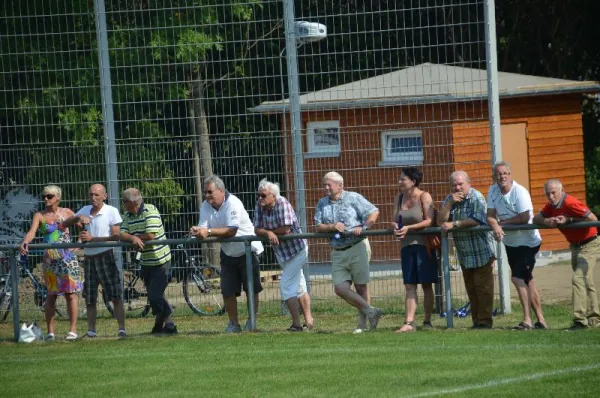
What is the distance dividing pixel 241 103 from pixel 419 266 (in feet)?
16.3

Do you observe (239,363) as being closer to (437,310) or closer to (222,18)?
(437,310)

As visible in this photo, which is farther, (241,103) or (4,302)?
(241,103)

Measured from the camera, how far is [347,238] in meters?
13.1

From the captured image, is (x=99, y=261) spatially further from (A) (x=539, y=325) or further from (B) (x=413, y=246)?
(A) (x=539, y=325)

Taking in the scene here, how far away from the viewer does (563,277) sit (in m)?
18.8

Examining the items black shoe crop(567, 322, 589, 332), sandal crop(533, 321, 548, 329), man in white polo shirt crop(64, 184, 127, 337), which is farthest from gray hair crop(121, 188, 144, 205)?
black shoe crop(567, 322, 589, 332)

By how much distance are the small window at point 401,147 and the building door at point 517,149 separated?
7.22 metres

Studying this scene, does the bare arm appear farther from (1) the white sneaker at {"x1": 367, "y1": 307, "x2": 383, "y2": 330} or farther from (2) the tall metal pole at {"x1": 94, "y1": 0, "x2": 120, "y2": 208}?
(1) the white sneaker at {"x1": 367, "y1": 307, "x2": 383, "y2": 330}

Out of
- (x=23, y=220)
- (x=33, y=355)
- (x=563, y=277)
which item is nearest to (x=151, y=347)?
(x=33, y=355)

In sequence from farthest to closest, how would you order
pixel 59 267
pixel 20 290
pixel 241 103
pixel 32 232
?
pixel 241 103 < pixel 20 290 < pixel 59 267 < pixel 32 232

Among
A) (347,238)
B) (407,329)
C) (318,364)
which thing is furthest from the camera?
(347,238)

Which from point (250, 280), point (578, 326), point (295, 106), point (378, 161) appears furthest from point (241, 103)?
point (578, 326)

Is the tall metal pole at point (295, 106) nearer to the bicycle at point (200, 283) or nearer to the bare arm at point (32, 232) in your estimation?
the bicycle at point (200, 283)

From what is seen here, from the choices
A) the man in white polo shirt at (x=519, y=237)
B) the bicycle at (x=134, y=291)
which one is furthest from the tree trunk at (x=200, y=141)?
the man in white polo shirt at (x=519, y=237)
